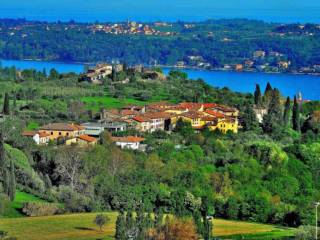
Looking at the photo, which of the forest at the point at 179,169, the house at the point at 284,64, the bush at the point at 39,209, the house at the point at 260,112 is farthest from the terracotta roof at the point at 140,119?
the house at the point at 284,64

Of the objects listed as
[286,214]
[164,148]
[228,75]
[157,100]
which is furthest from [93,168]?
[228,75]

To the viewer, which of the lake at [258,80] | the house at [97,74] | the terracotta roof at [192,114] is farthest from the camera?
the lake at [258,80]

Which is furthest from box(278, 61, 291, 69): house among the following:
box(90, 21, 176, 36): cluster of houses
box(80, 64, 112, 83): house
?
box(80, 64, 112, 83): house

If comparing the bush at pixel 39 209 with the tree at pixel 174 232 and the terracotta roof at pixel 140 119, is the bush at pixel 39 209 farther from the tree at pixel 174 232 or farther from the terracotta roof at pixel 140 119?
the terracotta roof at pixel 140 119

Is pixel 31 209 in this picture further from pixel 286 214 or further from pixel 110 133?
pixel 110 133

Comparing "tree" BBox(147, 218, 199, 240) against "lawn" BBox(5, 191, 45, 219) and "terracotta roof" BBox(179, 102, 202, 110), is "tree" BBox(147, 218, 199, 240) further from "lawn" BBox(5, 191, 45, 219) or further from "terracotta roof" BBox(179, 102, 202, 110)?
"terracotta roof" BBox(179, 102, 202, 110)
